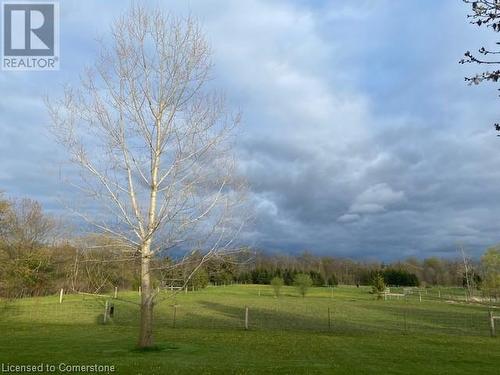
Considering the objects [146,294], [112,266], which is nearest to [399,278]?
[112,266]

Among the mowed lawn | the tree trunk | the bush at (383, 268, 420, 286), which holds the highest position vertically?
the tree trunk

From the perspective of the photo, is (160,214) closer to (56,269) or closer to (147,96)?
(147,96)

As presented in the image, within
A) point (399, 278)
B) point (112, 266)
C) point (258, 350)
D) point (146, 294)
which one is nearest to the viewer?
point (146, 294)

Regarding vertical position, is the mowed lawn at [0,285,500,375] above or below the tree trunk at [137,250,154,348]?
below

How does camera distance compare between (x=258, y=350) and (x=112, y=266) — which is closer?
(x=258, y=350)

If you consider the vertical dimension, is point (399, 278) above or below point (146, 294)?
below

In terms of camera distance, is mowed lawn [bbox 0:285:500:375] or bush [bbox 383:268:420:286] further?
bush [bbox 383:268:420:286]

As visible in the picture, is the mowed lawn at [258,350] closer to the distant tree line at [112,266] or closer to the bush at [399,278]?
the distant tree line at [112,266]

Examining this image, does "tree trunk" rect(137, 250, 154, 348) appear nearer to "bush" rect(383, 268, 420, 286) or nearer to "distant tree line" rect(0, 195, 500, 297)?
"distant tree line" rect(0, 195, 500, 297)

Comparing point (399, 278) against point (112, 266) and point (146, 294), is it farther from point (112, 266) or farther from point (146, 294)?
point (146, 294)

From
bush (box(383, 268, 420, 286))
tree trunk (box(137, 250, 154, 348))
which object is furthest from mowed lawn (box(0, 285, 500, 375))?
bush (box(383, 268, 420, 286))

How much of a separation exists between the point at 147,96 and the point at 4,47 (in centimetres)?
391


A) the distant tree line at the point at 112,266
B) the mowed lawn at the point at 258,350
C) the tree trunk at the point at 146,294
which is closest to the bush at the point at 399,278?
the distant tree line at the point at 112,266

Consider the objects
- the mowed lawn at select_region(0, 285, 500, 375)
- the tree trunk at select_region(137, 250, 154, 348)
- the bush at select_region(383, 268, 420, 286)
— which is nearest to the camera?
the mowed lawn at select_region(0, 285, 500, 375)
